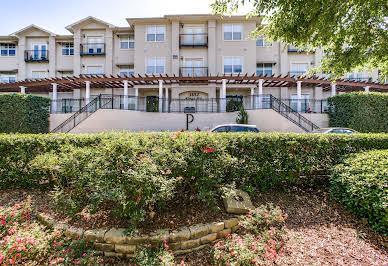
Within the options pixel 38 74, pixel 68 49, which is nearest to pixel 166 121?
pixel 68 49

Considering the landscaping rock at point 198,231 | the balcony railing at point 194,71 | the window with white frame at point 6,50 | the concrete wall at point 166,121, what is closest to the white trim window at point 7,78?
the window with white frame at point 6,50

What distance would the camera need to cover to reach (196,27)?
62.4ft

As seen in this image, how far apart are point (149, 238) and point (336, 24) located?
7.42 metres

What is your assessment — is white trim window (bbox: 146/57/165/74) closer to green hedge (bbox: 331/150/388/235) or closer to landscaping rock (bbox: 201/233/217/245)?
green hedge (bbox: 331/150/388/235)

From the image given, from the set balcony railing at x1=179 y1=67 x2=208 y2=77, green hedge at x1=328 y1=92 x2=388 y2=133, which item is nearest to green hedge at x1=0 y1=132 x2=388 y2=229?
green hedge at x1=328 y1=92 x2=388 y2=133

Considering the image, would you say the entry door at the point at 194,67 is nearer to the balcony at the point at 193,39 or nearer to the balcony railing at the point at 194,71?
the balcony railing at the point at 194,71

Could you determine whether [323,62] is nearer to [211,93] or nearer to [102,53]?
[211,93]

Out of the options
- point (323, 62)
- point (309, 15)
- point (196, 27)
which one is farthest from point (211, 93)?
point (309, 15)

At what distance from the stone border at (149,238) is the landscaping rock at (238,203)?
388 mm

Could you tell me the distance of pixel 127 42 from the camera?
801 inches

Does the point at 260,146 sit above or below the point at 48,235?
above

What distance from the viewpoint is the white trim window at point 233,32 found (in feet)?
61.6

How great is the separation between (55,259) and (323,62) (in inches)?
355

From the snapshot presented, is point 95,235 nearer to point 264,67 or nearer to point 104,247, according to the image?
point 104,247
